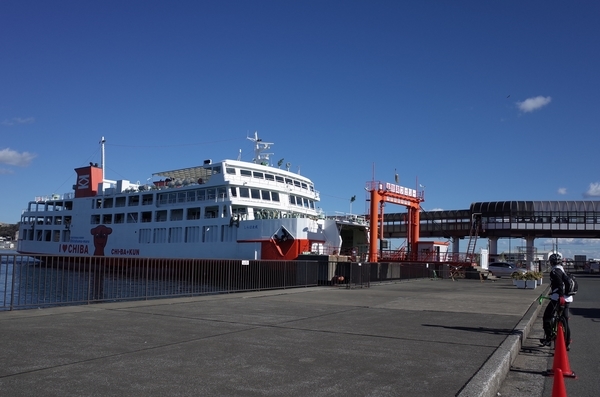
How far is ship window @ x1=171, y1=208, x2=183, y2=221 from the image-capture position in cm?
4080

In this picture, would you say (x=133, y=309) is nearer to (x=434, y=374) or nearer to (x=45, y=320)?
(x=45, y=320)

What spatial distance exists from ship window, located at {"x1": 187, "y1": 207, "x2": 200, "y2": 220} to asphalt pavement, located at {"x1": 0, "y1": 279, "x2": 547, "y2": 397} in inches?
1089

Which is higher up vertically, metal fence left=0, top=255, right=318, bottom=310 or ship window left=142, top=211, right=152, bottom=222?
ship window left=142, top=211, right=152, bottom=222

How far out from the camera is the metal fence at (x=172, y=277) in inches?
518

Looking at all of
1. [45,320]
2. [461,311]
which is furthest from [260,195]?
[45,320]

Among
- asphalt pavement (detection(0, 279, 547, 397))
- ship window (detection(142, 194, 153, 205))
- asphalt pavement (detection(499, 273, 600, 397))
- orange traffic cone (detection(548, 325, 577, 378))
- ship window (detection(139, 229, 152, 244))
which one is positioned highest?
ship window (detection(142, 194, 153, 205))

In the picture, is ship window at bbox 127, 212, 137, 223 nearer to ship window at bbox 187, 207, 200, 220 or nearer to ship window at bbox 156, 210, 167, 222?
ship window at bbox 156, 210, 167, 222

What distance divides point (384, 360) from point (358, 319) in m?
4.20

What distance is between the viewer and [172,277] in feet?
55.9

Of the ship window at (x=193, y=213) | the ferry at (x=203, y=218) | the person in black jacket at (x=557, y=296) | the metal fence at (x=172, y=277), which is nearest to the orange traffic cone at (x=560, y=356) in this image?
the person in black jacket at (x=557, y=296)

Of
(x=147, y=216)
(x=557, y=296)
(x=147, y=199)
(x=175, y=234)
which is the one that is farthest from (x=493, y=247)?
(x=557, y=296)

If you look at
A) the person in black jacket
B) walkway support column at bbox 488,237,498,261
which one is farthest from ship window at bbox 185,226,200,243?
walkway support column at bbox 488,237,498,261

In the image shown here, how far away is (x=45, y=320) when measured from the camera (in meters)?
9.24

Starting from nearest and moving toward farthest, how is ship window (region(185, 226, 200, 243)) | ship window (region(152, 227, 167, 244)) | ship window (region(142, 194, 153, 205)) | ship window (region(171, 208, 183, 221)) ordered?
ship window (region(185, 226, 200, 243)) → ship window (region(171, 208, 183, 221)) → ship window (region(152, 227, 167, 244)) → ship window (region(142, 194, 153, 205))
